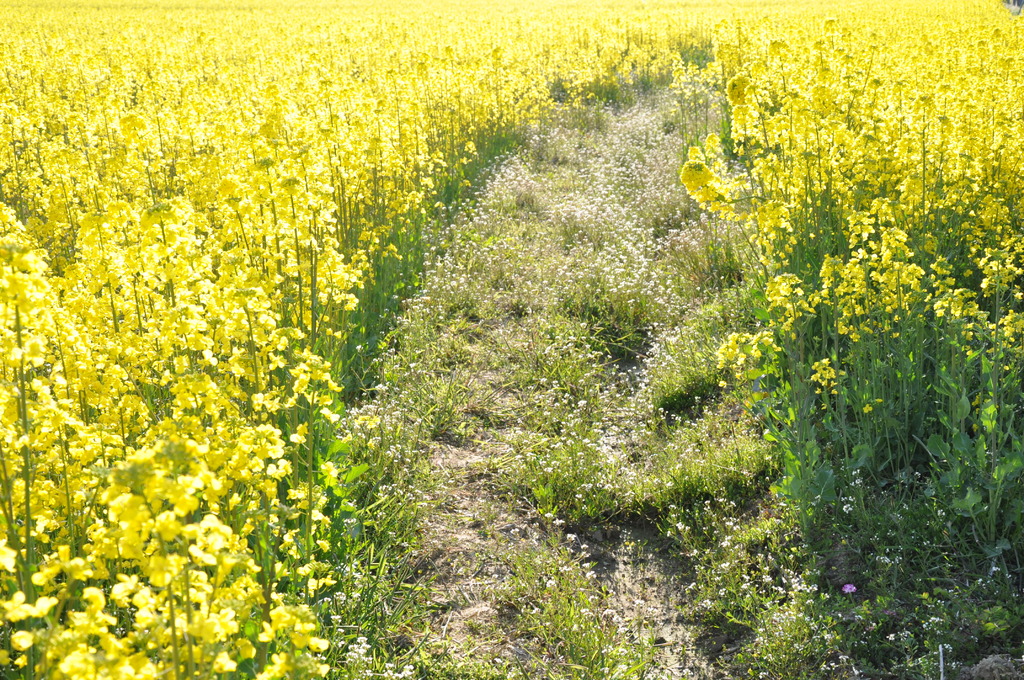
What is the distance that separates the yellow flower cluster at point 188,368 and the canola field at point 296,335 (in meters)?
0.02

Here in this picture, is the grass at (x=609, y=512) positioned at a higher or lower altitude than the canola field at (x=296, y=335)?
lower

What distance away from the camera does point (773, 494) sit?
439cm

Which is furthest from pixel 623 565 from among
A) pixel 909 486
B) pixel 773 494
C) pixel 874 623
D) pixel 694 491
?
pixel 909 486

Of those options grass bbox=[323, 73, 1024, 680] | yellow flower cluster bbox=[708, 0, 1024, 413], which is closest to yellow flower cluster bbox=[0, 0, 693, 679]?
grass bbox=[323, 73, 1024, 680]

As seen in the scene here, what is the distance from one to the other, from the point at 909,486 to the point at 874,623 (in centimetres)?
94

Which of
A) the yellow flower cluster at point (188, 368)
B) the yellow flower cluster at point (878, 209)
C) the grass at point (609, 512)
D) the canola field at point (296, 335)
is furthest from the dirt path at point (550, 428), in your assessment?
the yellow flower cluster at point (878, 209)

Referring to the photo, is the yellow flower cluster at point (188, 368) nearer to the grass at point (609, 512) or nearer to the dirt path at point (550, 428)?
the grass at point (609, 512)

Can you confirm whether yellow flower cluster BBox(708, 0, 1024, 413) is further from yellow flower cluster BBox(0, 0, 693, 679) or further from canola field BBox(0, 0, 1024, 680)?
yellow flower cluster BBox(0, 0, 693, 679)

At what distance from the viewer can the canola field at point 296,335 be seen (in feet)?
7.35

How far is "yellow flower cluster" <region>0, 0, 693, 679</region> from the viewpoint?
6.61 ft

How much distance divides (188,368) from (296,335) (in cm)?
46

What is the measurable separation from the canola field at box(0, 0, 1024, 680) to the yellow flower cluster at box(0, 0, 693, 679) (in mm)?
18

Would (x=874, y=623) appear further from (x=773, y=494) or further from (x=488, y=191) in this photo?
(x=488, y=191)

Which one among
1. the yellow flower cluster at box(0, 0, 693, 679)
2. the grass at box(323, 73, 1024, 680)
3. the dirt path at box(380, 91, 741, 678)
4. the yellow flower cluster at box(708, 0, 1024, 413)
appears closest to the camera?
the yellow flower cluster at box(0, 0, 693, 679)
